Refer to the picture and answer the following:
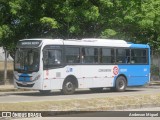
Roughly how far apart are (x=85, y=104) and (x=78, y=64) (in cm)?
895

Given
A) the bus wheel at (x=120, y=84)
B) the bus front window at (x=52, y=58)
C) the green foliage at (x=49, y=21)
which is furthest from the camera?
the green foliage at (x=49, y=21)

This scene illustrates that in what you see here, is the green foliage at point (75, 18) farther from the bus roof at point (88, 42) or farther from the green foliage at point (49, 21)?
the bus roof at point (88, 42)

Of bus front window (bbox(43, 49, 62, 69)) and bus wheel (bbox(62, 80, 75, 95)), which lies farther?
bus wheel (bbox(62, 80, 75, 95))

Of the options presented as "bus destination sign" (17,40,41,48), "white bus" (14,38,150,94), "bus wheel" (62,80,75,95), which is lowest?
"bus wheel" (62,80,75,95)

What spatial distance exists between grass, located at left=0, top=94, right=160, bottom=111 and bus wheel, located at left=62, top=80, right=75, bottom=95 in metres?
6.28

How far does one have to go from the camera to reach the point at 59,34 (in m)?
33.4

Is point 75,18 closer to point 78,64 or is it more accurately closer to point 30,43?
point 78,64

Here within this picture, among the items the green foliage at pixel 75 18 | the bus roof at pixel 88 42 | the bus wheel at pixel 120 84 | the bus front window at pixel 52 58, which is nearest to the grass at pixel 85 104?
the bus front window at pixel 52 58

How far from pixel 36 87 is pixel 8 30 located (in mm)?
8944

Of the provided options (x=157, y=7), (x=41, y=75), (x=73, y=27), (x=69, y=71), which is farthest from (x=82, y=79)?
(x=157, y=7)

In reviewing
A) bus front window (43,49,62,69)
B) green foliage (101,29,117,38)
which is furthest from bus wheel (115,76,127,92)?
bus front window (43,49,62,69)

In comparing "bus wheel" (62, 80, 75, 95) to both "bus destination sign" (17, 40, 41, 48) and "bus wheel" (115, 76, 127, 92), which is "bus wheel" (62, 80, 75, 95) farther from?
"bus wheel" (115, 76, 127, 92)

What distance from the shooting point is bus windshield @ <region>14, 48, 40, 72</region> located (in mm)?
24344

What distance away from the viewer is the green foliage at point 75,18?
1231 inches
